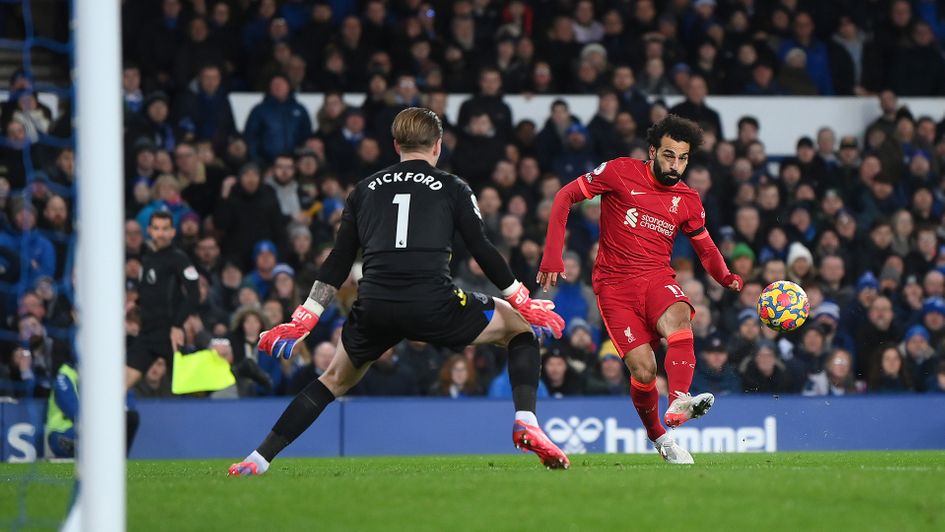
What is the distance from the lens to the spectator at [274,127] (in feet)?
49.9

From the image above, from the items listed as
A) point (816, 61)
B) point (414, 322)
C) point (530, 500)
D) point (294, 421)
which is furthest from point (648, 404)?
point (816, 61)

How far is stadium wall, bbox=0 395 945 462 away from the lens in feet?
40.1

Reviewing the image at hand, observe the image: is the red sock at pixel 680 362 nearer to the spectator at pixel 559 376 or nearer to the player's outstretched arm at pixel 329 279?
the player's outstretched arm at pixel 329 279

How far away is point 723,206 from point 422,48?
12.2 feet

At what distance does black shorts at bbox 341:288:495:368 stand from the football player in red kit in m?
1.17

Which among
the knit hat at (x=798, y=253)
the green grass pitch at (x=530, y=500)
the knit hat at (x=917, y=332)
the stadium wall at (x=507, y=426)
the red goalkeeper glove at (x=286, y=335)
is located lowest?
the stadium wall at (x=507, y=426)

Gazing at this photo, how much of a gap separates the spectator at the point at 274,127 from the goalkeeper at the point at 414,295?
796cm

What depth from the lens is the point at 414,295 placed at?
715cm

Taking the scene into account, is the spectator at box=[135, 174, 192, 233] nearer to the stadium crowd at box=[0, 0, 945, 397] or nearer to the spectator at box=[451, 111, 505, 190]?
the stadium crowd at box=[0, 0, 945, 397]

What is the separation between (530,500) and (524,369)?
64.3 inches

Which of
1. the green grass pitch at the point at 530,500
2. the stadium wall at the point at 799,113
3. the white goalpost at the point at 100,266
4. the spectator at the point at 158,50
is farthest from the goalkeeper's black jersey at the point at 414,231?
the stadium wall at the point at 799,113

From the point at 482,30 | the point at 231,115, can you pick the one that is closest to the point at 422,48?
the point at 482,30

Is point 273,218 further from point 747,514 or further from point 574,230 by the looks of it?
point 747,514

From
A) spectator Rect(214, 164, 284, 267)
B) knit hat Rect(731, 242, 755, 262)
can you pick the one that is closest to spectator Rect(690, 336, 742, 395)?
knit hat Rect(731, 242, 755, 262)
